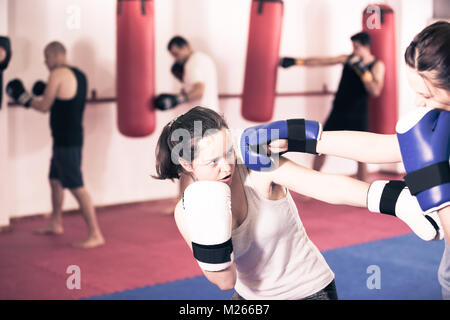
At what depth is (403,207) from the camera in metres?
1.27

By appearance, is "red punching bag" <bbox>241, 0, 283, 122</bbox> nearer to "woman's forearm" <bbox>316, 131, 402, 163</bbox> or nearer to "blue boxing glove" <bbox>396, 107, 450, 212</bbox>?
"woman's forearm" <bbox>316, 131, 402, 163</bbox>

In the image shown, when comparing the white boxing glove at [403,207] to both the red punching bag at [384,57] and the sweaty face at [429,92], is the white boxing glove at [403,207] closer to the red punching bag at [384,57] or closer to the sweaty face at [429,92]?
the sweaty face at [429,92]

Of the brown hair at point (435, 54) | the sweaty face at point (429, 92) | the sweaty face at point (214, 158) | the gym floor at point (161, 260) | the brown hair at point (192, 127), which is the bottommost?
the gym floor at point (161, 260)

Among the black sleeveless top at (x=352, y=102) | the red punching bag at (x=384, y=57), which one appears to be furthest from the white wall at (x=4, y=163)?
the red punching bag at (x=384, y=57)

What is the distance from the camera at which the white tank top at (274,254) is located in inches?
53.2

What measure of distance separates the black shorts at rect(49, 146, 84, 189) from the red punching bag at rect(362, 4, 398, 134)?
2.52 m

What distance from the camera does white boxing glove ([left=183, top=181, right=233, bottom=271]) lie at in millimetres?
1136

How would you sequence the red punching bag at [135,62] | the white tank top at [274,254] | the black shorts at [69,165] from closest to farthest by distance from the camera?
the white tank top at [274,254]
the black shorts at [69,165]
the red punching bag at [135,62]

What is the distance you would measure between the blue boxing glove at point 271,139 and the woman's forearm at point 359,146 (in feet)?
0.09

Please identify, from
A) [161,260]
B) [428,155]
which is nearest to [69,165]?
[161,260]

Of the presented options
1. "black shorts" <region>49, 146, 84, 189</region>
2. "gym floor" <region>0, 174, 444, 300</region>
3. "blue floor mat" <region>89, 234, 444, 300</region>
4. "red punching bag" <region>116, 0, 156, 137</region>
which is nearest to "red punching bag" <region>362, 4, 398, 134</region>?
"gym floor" <region>0, 174, 444, 300</region>

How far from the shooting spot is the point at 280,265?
1417 mm

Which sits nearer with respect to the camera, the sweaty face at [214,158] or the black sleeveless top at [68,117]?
the sweaty face at [214,158]

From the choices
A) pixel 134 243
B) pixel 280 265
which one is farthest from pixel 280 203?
pixel 134 243
